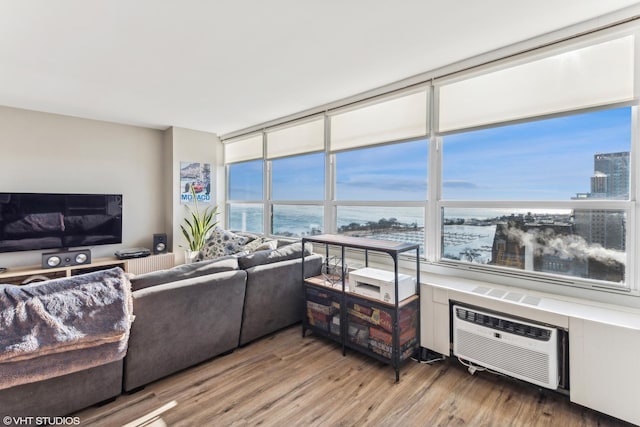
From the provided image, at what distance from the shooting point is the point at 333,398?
1.94 m

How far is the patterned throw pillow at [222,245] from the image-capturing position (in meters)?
3.79

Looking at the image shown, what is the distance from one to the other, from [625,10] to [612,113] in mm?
605

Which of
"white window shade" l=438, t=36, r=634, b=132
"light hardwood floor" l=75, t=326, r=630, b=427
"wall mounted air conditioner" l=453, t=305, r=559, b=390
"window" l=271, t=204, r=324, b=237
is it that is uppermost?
"white window shade" l=438, t=36, r=634, b=132

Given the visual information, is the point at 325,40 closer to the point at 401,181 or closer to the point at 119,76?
the point at 401,181

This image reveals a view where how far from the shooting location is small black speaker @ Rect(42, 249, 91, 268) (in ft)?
12.1

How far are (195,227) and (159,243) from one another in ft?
1.83

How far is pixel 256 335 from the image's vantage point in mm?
2623

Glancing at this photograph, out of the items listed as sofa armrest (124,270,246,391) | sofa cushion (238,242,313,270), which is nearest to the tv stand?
sofa cushion (238,242,313,270)

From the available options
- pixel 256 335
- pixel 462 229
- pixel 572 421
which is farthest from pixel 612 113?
pixel 256 335

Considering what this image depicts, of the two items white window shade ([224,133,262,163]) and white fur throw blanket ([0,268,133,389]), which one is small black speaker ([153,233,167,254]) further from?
white fur throw blanket ([0,268,133,389])

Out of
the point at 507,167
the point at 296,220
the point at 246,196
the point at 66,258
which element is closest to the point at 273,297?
the point at 296,220

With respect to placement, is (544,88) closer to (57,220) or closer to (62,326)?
(62,326)

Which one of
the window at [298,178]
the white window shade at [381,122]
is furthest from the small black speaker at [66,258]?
the white window shade at [381,122]
